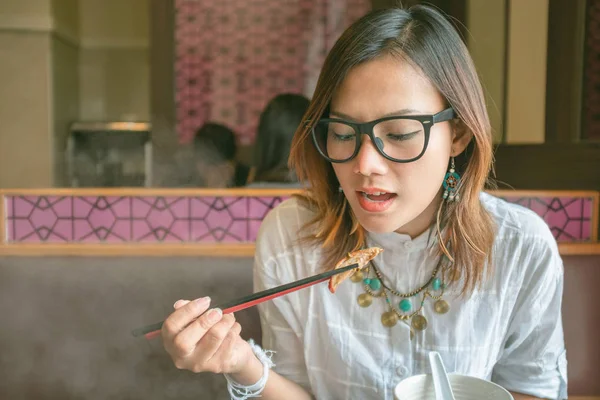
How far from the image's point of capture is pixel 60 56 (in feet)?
4.22

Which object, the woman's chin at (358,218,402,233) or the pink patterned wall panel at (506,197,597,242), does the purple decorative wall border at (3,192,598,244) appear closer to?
the pink patterned wall panel at (506,197,597,242)

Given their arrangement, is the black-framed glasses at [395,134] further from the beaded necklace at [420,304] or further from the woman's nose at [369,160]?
the beaded necklace at [420,304]

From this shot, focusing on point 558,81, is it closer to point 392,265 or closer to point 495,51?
point 495,51

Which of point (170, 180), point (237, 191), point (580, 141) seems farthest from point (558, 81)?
point (170, 180)

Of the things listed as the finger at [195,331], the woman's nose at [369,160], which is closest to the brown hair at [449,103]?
the woman's nose at [369,160]

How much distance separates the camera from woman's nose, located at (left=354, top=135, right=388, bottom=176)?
72 centimetres

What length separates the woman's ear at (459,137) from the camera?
0.82m

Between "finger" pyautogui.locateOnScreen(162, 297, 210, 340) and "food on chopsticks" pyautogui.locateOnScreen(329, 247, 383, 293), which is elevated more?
"food on chopsticks" pyautogui.locateOnScreen(329, 247, 383, 293)

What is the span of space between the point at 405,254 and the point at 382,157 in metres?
0.25

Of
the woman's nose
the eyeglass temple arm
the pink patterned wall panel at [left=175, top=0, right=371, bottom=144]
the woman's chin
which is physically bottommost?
the woman's chin

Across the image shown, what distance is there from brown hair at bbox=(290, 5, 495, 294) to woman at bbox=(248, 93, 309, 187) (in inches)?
14.4

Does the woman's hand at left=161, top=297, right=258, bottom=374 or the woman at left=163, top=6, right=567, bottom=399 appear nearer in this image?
the woman's hand at left=161, top=297, right=258, bottom=374

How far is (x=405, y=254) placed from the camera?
3.01 feet

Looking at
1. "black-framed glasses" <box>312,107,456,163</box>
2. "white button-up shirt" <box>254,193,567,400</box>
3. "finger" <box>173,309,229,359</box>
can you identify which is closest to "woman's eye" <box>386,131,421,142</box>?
"black-framed glasses" <box>312,107,456,163</box>
